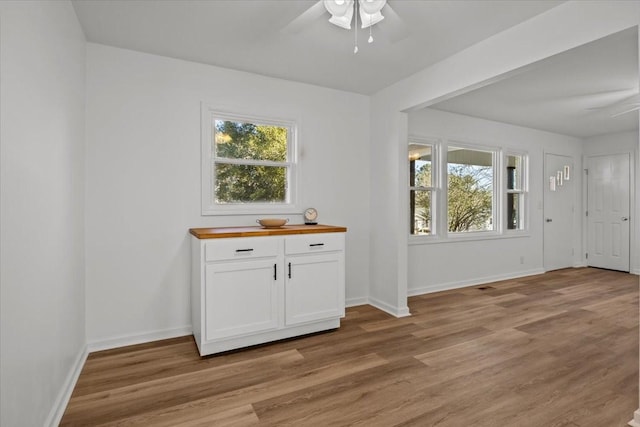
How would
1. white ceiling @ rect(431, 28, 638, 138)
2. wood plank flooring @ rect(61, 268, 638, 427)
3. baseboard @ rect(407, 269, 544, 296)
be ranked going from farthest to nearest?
baseboard @ rect(407, 269, 544, 296) < white ceiling @ rect(431, 28, 638, 138) < wood plank flooring @ rect(61, 268, 638, 427)

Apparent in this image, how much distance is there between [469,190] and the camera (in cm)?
494

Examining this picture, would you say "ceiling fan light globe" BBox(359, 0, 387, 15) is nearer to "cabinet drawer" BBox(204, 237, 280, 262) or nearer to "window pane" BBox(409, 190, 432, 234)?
"cabinet drawer" BBox(204, 237, 280, 262)

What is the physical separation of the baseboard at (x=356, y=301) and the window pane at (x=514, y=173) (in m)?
3.19

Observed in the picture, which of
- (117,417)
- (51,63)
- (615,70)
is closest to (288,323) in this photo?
(117,417)

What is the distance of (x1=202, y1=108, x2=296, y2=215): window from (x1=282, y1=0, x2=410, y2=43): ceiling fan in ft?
3.77

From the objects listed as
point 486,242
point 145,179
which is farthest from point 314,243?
point 486,242

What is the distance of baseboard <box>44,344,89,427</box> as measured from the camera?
5.72ft

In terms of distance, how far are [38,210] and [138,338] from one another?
1.67 meters

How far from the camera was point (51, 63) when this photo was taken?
1760 mm

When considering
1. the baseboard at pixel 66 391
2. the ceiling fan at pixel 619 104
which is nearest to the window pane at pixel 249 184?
the baseboard at pixel 66 391

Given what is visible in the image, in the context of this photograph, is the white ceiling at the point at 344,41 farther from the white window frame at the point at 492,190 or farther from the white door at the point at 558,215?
the white door at the point at 558,215

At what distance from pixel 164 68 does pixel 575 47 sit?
119 inches

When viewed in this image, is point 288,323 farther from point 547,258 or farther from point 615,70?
point 547,258

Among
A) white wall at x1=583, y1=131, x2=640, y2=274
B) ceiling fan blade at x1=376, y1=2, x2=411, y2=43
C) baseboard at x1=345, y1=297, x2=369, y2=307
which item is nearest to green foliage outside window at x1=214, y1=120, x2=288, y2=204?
baseboard at x1=345, y1=297, x2=369, y2=307
